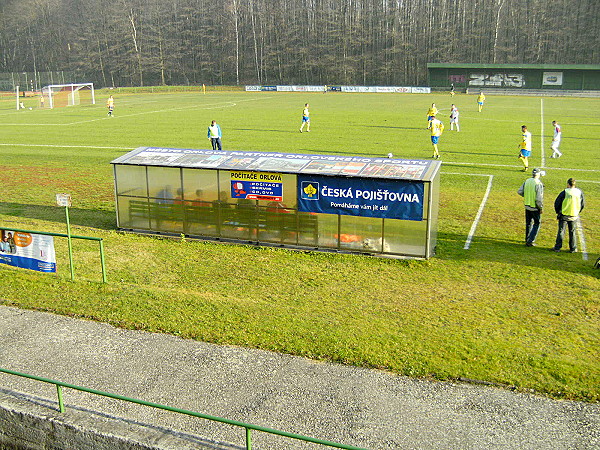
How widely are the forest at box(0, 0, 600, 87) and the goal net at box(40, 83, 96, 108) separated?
156 ft

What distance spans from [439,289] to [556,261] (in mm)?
4263

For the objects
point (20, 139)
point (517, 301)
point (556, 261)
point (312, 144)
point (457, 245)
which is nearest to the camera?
point (517, 301)

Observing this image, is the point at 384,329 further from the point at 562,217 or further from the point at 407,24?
the point at 407,24

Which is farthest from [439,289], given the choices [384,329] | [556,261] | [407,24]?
[407,24]

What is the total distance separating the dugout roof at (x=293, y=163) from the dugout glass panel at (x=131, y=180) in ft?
0.75

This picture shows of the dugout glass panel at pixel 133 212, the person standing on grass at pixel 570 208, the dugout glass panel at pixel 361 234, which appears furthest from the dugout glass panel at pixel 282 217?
the person standing on grass at pixel 570 208

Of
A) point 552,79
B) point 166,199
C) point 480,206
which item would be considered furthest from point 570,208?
point 552,79

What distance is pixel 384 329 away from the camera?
1302 centimetres

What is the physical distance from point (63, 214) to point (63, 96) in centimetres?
5470

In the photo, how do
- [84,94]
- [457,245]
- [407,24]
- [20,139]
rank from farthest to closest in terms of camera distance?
[407,24]
[84,94]
[20,139]
[457,245]

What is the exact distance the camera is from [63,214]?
22.6 m

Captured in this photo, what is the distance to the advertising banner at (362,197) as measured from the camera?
56.2ft

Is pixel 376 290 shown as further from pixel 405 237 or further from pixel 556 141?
pixel 556 141

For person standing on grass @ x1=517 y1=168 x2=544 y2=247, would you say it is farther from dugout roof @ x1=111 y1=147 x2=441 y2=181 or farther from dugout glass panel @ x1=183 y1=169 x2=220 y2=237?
dugout glass panel @ x1=183 y1=169 x2=220 y2=237
